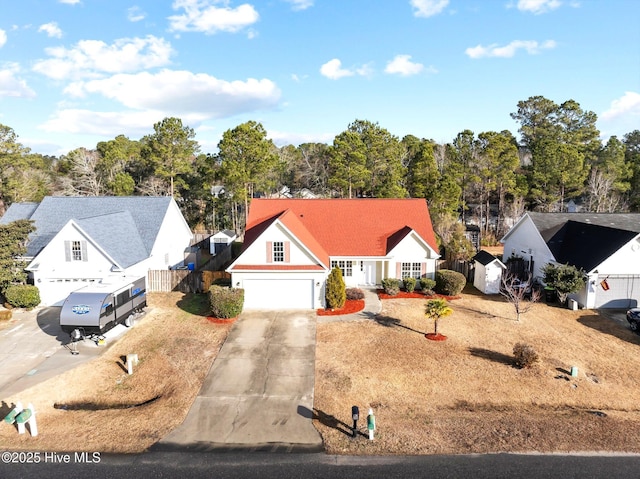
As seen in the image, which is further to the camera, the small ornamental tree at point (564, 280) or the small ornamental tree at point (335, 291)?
the small ornamental tree at point (564, 280)

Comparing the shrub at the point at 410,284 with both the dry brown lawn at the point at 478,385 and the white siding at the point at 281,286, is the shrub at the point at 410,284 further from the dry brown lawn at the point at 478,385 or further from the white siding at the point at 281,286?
the white siding at the point at 281,286

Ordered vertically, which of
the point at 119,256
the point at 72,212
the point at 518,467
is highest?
the point at 72,212

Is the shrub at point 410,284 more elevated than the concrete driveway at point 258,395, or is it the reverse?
the shrub at point 410,284

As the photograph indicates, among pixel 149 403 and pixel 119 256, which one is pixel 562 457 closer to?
pixel 149 403

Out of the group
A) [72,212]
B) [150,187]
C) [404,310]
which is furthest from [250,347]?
[150,187]

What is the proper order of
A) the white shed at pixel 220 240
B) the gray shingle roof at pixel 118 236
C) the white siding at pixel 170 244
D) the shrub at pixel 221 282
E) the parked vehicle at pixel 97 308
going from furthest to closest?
1. the white shed at pixel 220 240
2. the white siding at pixel 170 244
3. the shrub at pixel 221 282
4. the gray shingle roof at pixel 118 236
5. the parked vehicle at pixel 97 308

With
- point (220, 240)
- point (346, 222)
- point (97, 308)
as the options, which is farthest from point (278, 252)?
point (220, 240)

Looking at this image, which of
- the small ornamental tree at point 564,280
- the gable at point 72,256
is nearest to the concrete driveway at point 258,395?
the gable at point 72,256

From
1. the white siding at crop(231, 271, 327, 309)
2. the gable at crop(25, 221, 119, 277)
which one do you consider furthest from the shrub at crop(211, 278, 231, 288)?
the gable at crop(25, 221, 119, 277)
